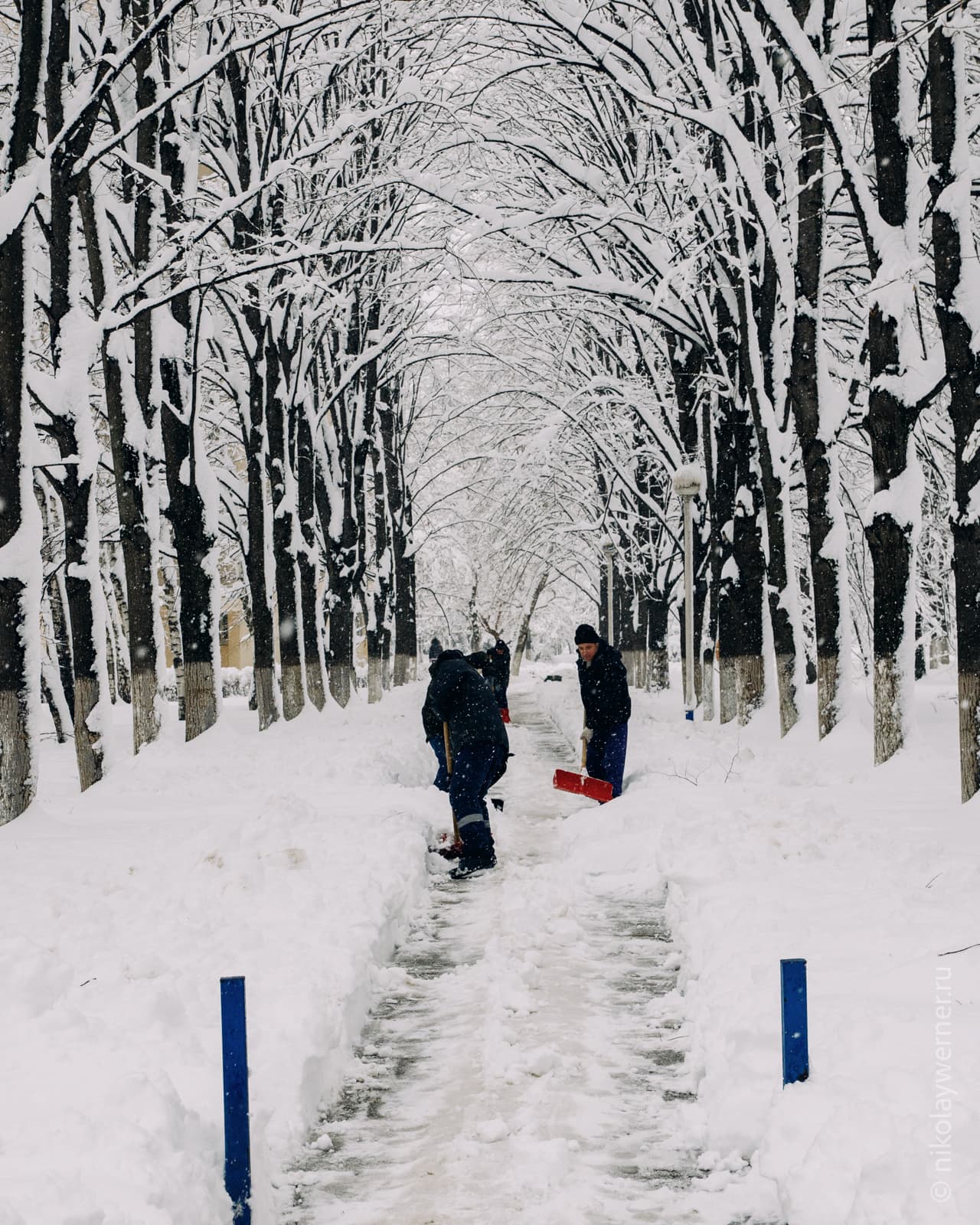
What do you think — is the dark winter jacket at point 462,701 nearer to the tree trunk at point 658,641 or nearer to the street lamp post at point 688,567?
the street lamp post at point 688,567

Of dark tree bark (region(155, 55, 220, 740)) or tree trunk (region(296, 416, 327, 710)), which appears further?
tree trunk (region(296, 416, 327, 710))

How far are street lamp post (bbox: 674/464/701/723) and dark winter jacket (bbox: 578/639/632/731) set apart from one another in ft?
16.2

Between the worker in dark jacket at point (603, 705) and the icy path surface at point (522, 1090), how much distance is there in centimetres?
408

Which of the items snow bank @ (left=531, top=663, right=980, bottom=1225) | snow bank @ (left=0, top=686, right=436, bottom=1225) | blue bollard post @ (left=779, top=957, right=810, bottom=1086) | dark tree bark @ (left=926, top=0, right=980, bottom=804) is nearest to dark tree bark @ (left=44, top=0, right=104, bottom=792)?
snow bank @ (left=0, top=686, right=436, bottom=1225)

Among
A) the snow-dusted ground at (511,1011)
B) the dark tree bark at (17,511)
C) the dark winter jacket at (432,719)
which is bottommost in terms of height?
the snow-dusted ground at (511,1011)

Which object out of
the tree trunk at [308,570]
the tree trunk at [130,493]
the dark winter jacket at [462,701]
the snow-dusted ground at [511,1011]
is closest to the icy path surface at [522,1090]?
the snow-dusted ground at [511,1011]

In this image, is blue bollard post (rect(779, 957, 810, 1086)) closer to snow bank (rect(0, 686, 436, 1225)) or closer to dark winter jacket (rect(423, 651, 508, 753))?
snow bank (rect(0, 686, 436, 1225))

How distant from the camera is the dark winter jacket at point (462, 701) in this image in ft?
33.8

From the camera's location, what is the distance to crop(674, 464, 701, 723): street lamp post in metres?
17.6

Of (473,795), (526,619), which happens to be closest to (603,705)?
(473,795)

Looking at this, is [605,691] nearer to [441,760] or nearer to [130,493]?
[441,760]

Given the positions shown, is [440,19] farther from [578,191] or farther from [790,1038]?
[790,1038]

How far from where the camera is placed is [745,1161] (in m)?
4.24

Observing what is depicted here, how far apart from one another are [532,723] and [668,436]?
35.2 feet
